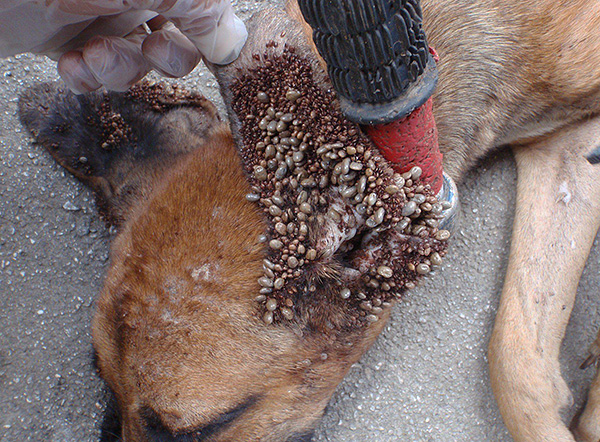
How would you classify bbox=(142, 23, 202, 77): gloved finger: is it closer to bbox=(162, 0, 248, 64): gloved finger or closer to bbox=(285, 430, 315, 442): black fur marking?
bbox=(162, 0, 248, 64): gloved finger

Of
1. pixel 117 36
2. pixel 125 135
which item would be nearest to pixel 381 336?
pixel 125 135

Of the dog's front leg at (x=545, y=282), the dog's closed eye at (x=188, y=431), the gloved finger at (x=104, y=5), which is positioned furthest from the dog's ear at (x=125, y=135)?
the dog's front leg at (x=545, y=282)

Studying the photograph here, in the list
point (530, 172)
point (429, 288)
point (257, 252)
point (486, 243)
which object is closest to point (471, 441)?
point (429, 288)

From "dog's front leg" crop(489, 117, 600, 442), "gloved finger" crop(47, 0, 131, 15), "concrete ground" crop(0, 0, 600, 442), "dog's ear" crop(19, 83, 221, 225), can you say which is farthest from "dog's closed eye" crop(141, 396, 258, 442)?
"dog's front leg" crop(489, 117, 600, 442)

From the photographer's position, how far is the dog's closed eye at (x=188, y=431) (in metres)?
1.54

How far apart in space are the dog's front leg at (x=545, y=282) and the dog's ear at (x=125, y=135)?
158cm

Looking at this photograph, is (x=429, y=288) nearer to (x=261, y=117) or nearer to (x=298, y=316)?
(x=298, y=316)

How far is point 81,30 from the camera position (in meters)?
1.67

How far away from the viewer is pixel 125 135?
6.61ft

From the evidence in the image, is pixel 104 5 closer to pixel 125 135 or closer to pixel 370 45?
pixel 125 135

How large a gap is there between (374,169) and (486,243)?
4.69 feet

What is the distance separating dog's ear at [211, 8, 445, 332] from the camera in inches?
55.0

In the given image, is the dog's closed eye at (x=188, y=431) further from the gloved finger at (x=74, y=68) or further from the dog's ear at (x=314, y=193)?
the gloved finger at (x=74, y=68)

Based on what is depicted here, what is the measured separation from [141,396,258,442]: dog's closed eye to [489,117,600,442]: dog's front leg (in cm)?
135
